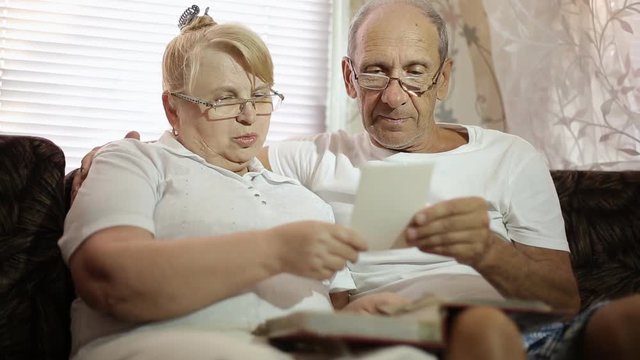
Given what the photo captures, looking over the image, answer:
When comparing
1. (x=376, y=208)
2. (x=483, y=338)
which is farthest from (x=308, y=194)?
(x=483, y=338)

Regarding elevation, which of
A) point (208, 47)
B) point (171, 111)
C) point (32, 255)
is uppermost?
point (208, 47)

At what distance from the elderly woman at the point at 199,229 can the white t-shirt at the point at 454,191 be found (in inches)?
5.1

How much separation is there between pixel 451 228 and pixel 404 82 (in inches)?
23.3

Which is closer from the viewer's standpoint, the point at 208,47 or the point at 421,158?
the point at 208,47

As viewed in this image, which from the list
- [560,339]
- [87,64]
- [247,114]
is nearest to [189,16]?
[247,114]

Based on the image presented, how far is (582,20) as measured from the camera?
7.02 feet

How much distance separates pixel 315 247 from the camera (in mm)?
1104

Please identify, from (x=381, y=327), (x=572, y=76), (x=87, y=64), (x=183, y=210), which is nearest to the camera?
(x=381, y=327)

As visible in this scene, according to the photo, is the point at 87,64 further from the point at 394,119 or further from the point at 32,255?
the point at 394,119

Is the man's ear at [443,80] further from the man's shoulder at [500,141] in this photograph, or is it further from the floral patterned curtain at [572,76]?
the floral patterned curtain at [572,76]

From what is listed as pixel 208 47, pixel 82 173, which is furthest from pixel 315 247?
pixel 82 173

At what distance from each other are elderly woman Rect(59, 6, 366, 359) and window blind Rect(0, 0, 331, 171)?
89cm

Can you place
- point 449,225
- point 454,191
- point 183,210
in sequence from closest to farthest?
point 449,225 < point 183,210 < point 454,191

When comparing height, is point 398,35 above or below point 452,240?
above
